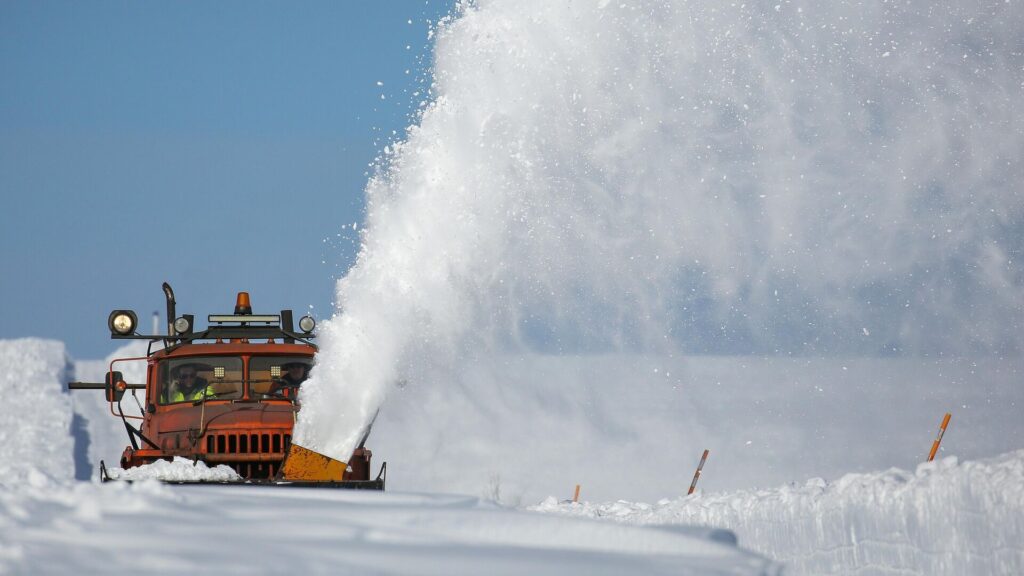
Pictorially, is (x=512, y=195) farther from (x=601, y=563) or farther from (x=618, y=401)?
(x=618, y=401)

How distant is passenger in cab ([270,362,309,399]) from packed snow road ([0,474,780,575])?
6.59 meters

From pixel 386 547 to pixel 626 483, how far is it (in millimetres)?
16932

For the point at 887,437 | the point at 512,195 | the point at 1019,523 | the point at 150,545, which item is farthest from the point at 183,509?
the point at 887,437

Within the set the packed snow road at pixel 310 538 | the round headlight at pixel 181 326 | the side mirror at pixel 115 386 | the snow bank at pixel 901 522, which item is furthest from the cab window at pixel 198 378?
the packed snow road at pixel 310 538

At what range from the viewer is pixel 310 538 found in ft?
15.7

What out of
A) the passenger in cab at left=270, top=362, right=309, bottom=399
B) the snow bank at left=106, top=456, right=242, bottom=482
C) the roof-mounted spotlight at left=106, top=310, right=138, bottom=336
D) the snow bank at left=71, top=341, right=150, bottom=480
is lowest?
the snow bank at left=106, top=456, right=242, bottom=482

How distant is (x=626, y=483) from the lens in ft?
70.0

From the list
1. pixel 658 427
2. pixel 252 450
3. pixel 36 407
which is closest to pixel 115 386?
pixel 252 450

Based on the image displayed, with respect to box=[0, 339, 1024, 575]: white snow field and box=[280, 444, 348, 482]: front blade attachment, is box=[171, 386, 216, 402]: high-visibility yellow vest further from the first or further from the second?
box=[0, 339, 1024, 575]: white snow field

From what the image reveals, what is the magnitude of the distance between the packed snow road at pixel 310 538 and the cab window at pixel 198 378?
21.9 ft

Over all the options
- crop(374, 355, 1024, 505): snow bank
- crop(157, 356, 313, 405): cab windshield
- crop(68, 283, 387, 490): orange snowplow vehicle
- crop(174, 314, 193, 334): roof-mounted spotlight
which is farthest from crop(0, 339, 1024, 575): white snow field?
crop(374, 355, 1024, 505): snow bank

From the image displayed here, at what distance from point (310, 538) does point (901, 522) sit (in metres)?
3.75

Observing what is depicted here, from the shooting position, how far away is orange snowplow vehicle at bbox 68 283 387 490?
36.8ft

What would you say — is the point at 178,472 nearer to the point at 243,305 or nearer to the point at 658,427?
the point at 243,305
